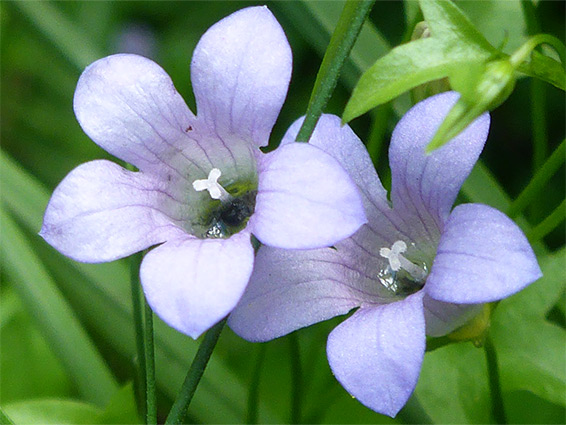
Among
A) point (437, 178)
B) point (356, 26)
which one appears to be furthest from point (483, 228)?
point (356, 26)

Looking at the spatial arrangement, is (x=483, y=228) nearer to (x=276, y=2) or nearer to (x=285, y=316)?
(x=285, y=316)

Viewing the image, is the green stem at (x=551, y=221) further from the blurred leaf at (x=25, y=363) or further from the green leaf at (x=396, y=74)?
the blurred leaf at (x=25, y=363)

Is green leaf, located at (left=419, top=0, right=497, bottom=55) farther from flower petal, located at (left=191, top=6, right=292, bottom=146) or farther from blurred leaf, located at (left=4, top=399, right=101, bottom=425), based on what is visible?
blurred leaf, located at (left=4, top=399, right=101, bottom=425)

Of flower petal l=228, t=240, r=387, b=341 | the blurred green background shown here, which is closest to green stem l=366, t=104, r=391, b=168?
the blurred green background

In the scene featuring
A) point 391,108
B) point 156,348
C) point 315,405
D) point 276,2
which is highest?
point 276,2

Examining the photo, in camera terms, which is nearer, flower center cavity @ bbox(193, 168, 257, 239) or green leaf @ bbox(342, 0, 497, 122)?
green leaf @ bbox(342, 0, 497, 122)

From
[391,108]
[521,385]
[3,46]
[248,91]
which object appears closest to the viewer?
[248,91]
